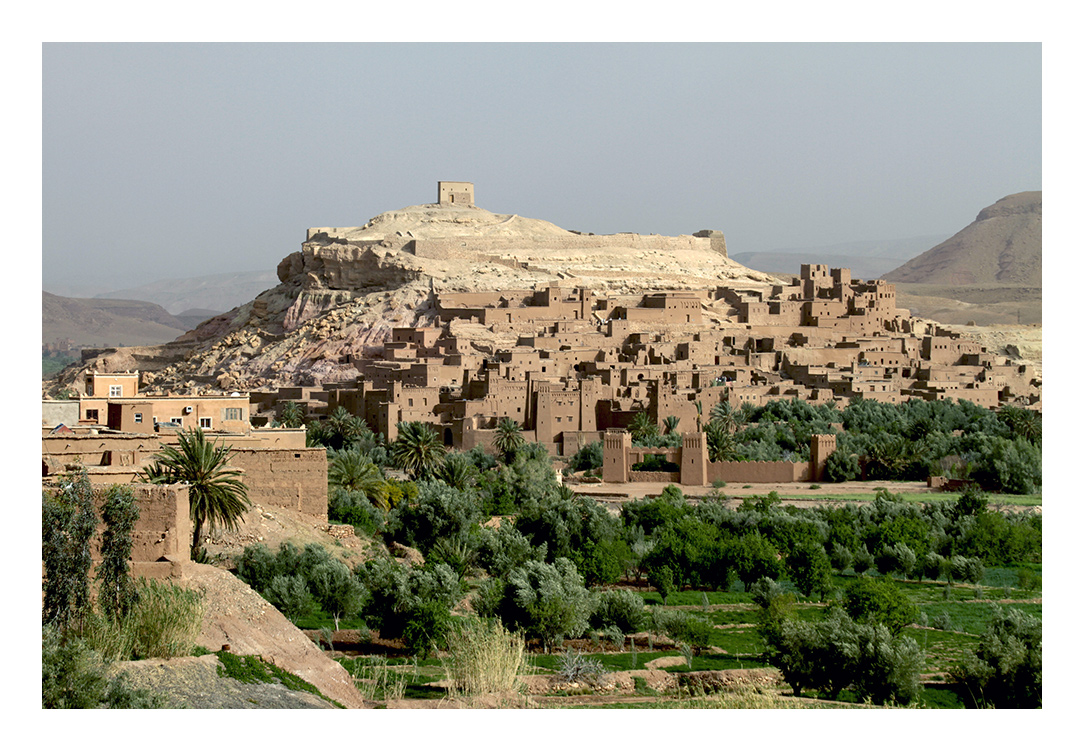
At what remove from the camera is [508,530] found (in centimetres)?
2427

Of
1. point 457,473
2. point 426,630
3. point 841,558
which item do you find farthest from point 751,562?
point 457,473

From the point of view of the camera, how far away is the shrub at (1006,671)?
1537 centimetres

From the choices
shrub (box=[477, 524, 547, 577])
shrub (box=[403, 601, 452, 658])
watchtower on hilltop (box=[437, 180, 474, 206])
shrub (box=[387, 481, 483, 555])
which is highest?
watchtower on hilltop (box=[437, 180, 474, 206])

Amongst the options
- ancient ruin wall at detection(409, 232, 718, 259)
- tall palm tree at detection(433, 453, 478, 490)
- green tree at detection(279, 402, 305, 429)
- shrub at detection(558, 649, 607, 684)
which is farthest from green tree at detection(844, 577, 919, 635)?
ancient ruin wall at detection(409, 232, 718, 259)

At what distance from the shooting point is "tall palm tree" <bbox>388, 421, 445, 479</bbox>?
121ft

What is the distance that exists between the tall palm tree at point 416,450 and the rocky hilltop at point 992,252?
105 m

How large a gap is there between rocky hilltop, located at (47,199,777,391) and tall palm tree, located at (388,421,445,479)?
35.6 feet

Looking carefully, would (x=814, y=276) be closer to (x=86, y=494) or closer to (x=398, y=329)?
(x=398, y=329)

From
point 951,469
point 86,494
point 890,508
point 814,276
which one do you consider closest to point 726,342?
point 814,276

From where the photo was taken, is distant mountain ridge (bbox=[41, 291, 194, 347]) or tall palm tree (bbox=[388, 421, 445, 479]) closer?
tall palm tree (bbox=[388, 421, 445, 479])

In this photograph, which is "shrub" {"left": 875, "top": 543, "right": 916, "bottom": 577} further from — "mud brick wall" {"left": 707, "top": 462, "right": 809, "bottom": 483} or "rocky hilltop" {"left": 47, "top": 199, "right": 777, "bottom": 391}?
"rocky hilltop" {"left": 47, "top": 199, "right": 777, "bottom": 391}

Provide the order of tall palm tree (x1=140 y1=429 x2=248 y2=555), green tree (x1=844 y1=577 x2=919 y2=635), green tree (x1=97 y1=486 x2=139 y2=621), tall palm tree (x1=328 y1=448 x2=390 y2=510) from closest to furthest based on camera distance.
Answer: green tree (x1=97 y1=486 x2=139 y2=621)
tall palm tree (x1=140 y1=429 x2=248 y2=555)
green tree (x1=844 y1=577 x2=919 y2=635)
tall palm tree (x1=328 y1=448 x2=390 y2=510)

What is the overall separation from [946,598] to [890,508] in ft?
23.0

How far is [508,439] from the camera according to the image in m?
39.8
